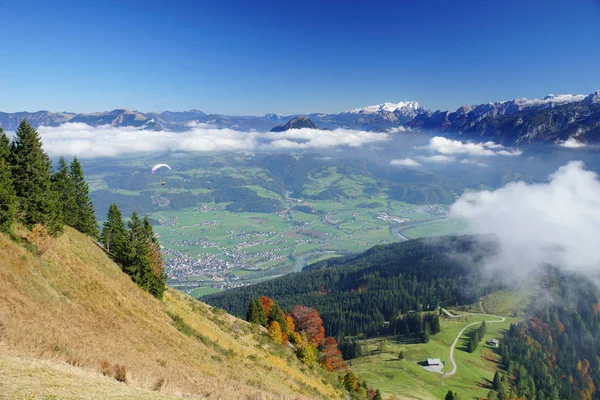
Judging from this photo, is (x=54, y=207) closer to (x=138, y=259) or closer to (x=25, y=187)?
(x=25, y=187)

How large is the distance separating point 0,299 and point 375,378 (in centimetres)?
8167

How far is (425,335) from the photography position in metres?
120

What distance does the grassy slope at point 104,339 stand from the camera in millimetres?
17703

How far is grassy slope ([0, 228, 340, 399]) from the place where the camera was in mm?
Answer: 17703

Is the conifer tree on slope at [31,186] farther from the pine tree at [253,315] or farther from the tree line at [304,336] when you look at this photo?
the tree line at [304,336]

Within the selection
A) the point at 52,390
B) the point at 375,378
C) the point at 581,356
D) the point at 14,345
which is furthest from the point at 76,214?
the point at 581,356

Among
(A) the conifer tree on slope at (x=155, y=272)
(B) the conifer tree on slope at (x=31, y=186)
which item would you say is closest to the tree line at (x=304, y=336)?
(A) the conifer tree on slope at (x=155, y=272)

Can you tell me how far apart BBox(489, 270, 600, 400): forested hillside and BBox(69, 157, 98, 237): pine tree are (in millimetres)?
98236

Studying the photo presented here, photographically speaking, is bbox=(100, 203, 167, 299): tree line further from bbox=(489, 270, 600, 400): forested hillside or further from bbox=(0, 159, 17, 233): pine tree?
bbox=(489, 270, 600, 400): forested hillside

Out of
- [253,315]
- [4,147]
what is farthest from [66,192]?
[253,315]

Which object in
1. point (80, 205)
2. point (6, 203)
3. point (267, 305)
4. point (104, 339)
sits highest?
point (6, 203)

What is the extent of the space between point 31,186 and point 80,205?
18.8 meters

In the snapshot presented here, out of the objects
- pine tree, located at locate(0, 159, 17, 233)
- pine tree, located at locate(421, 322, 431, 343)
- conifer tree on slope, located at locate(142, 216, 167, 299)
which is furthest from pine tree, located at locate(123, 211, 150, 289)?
pine tree, located at locate(421, 322, 431, 343)

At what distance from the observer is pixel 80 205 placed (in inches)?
2185
